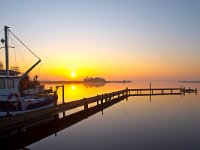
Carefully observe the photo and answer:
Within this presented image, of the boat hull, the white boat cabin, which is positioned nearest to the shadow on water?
the boat hull

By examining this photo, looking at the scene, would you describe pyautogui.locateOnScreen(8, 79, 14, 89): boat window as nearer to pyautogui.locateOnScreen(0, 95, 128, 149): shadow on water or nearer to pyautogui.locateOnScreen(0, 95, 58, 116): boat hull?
pyautogui.locateOnScreen(0, 95, 58, 116): boat hull

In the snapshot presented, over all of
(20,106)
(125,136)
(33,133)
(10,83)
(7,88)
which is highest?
(10,83)

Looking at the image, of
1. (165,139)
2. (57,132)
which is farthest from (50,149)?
(165,139)

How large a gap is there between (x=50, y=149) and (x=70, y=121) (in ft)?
30.1

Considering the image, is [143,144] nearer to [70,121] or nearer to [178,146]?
[178,146]

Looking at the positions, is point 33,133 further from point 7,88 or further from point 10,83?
point 10,83

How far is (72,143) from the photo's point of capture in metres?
18.2

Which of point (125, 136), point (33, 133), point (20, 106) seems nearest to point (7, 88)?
point (20, 106)

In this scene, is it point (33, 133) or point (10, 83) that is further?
point (10, 83)

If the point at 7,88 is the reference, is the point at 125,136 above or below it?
below

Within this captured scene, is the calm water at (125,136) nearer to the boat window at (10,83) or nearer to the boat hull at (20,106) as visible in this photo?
the boat hull at (20,106)

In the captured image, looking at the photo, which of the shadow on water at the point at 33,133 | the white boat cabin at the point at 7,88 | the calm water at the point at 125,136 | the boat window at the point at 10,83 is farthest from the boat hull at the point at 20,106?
the calm water at the point at 125,136

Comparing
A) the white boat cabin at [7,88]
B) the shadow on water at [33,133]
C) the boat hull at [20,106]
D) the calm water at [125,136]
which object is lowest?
the calm water at [125,136]

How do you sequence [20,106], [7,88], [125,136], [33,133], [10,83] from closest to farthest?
1. [33,133]
2. [125,136]
3. [20,106]
4. [7,88]
5. [10,83]
